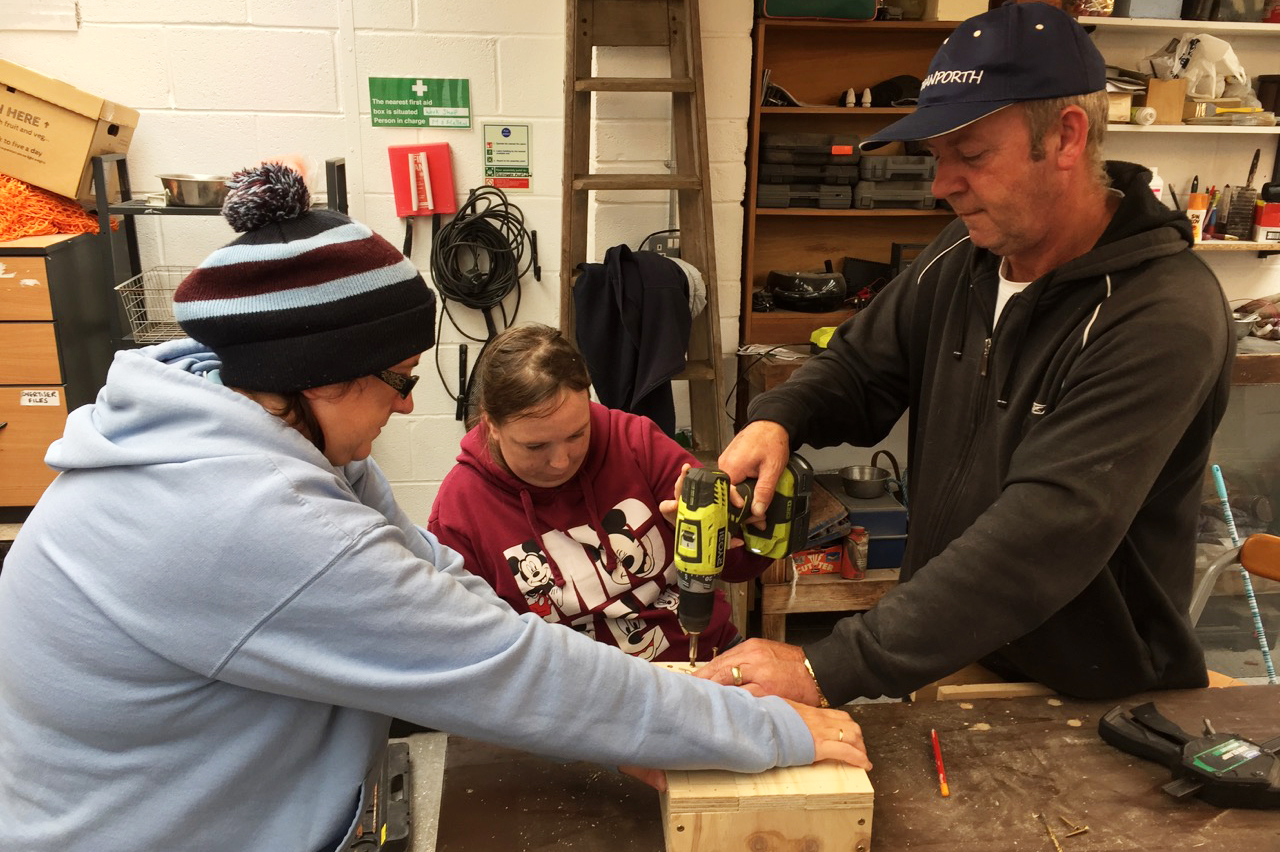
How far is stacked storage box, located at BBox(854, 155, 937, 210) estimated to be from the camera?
369cm

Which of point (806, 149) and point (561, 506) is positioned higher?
point (806, 149)

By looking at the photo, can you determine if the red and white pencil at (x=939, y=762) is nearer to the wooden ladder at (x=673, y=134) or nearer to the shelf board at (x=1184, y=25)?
the wooden ladder at (x=673, y=134)

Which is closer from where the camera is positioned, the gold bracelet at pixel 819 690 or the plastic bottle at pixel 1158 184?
the gold bracelet at pixel 819 690

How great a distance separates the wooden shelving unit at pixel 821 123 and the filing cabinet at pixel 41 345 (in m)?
2.49

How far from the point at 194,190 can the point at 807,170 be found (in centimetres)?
224

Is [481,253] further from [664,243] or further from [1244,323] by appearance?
[1244,323]

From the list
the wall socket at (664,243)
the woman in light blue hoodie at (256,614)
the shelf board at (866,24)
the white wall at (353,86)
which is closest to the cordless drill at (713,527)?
the woman in light blue hoodie at (256,614)

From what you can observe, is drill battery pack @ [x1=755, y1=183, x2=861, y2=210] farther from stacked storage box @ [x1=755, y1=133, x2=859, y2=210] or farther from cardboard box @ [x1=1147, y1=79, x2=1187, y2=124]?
cardboard box @ [x1=1147, y1=79, x2=1187, y2=124]

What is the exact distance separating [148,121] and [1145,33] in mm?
3938

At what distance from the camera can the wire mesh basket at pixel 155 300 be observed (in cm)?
356

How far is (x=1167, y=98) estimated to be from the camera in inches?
148

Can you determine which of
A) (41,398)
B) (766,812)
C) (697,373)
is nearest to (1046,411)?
(766,812)

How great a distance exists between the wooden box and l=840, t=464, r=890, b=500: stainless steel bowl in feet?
7.95

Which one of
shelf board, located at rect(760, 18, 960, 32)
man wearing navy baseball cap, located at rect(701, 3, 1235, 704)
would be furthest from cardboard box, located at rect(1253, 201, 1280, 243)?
man wearing navy baseball cap, located at rect(701, 3, 1235, 704)
